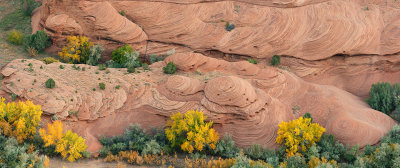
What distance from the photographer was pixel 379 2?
135ft

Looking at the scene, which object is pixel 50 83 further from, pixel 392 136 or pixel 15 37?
pixel 392 136

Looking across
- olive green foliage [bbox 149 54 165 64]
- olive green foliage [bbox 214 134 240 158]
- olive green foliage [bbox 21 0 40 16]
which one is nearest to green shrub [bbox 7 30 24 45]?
olive green foliage [bbox 21 0 40 16]

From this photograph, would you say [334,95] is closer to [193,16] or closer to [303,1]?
[303,1]

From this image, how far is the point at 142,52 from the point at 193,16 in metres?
5.94

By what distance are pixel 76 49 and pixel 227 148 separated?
1769cm

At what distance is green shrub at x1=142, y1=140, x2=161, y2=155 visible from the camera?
29.8 meters

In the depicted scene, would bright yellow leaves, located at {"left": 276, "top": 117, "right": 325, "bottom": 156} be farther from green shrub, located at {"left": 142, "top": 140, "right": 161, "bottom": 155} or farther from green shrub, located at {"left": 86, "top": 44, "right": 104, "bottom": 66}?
green shrub, located at {"left": 86, "top": 44, "right": 104, "bottom": 66}

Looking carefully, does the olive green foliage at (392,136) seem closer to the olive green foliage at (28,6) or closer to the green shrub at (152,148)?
the green shrub at (152,148)

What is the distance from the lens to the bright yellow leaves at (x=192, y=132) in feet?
98.5

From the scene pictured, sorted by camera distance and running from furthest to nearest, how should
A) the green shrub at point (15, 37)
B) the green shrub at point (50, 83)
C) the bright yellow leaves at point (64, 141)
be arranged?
the green shrub at point (15, 37) → the green shrub at point (50, 83) → the bright yellow leaves at point (64, 141)

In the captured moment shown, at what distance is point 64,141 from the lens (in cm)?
2759

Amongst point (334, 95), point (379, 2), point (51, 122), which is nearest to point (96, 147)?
point (51, 122)

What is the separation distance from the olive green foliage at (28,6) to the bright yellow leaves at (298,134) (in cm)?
2992

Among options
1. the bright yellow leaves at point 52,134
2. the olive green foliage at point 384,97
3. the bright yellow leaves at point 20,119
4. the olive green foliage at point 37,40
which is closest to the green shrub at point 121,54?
the olive green foliage at point 37,40
